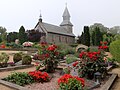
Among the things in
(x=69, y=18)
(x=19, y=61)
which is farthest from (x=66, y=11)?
(x=19, y=61)

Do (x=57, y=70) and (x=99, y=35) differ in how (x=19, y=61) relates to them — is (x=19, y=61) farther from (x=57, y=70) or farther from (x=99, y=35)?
(x=99, y=35)

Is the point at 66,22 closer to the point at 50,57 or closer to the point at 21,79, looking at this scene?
the point at 50,57

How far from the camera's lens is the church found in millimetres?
44031

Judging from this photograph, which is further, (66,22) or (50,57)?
(66,22)

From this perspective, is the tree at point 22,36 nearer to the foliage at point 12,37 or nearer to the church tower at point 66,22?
the foliage at point 12,37

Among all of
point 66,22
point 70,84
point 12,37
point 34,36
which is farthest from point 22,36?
point 70,84

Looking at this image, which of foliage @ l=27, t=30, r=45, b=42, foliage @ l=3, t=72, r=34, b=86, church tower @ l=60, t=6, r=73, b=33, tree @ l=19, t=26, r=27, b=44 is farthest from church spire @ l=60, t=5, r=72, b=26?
foliage @ l=3, t=72, r=34, b=86

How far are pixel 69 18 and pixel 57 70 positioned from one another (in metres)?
52.2

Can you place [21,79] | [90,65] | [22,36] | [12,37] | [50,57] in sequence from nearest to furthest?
[21,79] → [90,65] → [50,57] → [22,36] → [12,37]

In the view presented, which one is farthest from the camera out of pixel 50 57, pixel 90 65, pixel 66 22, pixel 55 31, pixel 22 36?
pixel 66 22

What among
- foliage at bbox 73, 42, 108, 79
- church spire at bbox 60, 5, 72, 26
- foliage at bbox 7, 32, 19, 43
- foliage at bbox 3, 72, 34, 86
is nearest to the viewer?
foliage at bbox 3, 72, 34, 86

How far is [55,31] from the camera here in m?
47.3

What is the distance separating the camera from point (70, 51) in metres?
19.7

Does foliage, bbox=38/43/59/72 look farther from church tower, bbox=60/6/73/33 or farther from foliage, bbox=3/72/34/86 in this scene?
church tower, bbox=60/6/73/33
